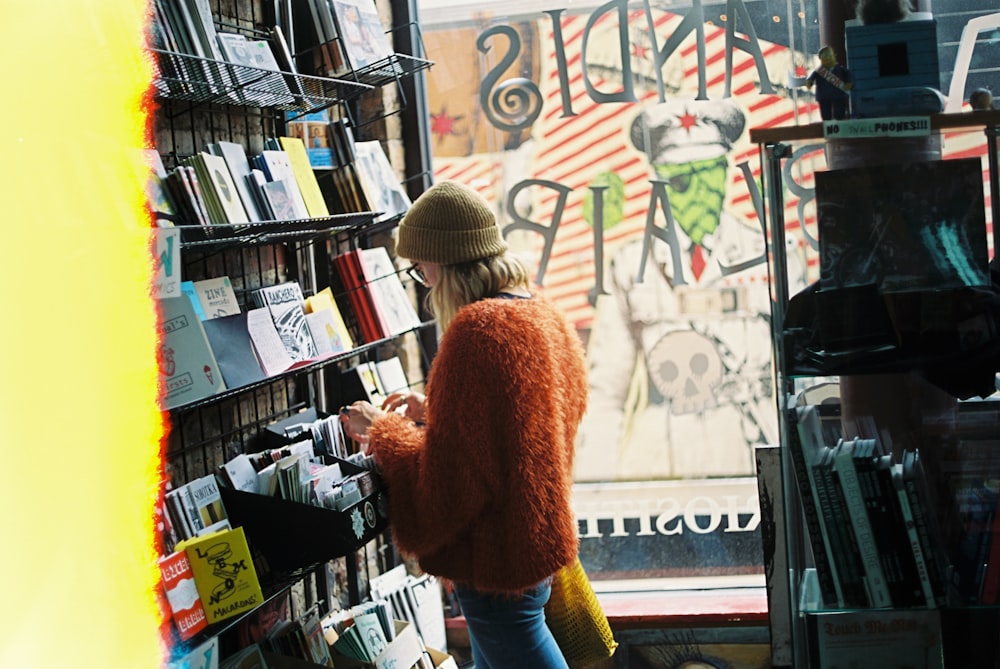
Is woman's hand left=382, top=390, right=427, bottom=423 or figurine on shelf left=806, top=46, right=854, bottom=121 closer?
figurine on shelf left=806, top=46, right=854, bottom=121

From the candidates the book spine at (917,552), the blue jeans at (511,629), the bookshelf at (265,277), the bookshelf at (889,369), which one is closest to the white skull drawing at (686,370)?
the bookshelf at (265,277)

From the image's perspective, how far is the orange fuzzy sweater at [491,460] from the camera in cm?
231

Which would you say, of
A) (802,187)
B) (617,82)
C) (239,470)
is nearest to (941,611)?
(802,187)

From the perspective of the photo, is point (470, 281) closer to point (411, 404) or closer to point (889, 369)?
point (411, 404)

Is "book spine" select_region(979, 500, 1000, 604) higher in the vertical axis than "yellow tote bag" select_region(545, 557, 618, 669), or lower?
higher

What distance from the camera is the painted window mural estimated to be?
3602 millimetres

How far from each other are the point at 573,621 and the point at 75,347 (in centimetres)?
149

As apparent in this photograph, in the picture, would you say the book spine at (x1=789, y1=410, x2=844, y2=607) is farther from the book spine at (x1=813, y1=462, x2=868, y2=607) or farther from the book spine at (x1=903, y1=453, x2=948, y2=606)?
the book spine at (x1=903, y1=453, x2=948, y2=606)

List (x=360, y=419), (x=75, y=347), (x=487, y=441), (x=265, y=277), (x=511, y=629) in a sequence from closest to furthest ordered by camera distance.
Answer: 1. (x=75, y=347)
2. (x=487, y=441)
3. (x=511, y=629)
4. (x=360, y=419)
5. (x=265, y=277)

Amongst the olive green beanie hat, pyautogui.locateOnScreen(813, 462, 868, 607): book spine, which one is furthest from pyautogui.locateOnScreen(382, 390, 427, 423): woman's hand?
pyautogui.locateOnScreen(813, 462, 868, 607): book spine

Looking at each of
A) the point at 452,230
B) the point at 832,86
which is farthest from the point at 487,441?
the point at 832,86

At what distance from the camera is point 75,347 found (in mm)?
1995

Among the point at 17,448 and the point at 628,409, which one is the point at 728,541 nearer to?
the point at 628,409

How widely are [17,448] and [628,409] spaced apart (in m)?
2.31
